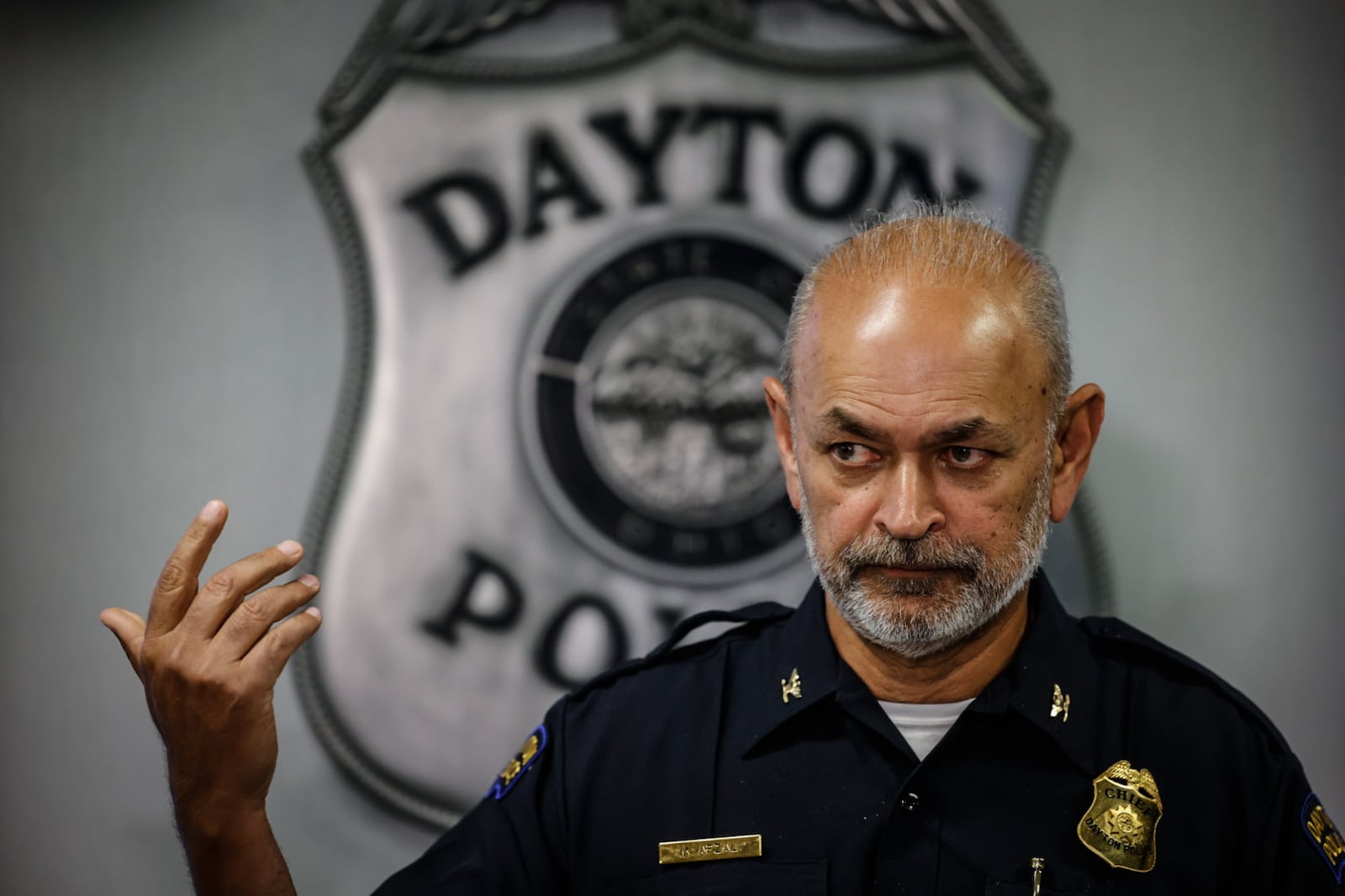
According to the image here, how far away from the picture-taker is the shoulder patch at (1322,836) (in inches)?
43.3

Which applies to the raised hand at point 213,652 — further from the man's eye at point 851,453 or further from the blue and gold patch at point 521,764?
the man's eye at point 851,453

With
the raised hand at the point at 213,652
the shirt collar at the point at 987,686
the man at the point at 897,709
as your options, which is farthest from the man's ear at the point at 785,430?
the raised hand at the point at 213,652

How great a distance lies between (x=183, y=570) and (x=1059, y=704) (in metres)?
0.78

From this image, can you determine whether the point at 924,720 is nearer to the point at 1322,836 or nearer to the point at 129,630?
the point at 1322,836

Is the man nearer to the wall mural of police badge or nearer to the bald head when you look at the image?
the bald head

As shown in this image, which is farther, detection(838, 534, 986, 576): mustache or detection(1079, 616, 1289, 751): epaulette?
detection(1079, 616, 1289, 751): epaulette

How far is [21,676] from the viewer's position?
1629 mm

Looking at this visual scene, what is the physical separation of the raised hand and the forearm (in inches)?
0.6

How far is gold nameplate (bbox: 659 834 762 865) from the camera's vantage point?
113 centimetres

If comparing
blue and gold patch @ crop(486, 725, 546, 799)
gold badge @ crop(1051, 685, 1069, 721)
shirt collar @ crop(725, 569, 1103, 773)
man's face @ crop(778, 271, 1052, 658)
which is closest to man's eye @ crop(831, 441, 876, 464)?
man's face @ crop(778, 271, 1052, 658)

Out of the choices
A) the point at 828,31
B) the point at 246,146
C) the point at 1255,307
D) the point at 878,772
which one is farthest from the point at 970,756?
the point at 246,146

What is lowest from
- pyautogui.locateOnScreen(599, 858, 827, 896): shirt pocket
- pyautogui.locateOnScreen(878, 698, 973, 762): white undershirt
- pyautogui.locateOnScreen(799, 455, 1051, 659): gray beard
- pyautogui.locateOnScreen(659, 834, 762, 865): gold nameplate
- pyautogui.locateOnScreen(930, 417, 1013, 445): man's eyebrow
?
pyautogui.locateOnScreen(599, 858, 827, 896): shirt pocket

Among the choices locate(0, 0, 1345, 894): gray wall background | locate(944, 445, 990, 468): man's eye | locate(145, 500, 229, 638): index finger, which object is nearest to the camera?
locate(145, 500, 229, 638): index finger

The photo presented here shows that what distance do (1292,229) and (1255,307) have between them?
123 mm
